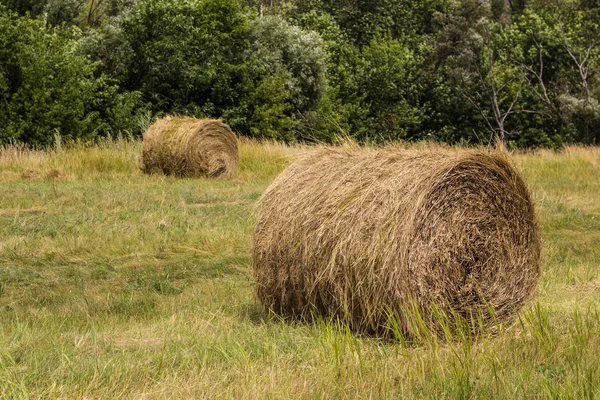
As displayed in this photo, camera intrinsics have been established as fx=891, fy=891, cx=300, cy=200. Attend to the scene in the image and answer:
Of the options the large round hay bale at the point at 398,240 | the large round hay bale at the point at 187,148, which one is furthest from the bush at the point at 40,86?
the large round hay bale at the point at 398,240

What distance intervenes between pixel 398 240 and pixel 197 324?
190 centimetres

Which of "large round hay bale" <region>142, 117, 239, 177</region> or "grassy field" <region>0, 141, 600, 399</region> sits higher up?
"grassy field" <region>0, 141, 600, 399</region>

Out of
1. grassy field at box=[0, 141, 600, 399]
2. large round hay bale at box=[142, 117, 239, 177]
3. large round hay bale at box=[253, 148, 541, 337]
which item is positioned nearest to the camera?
grassy field at box=[0, 141, 600, 399]

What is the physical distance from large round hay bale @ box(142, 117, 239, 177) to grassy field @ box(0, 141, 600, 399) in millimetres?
3874

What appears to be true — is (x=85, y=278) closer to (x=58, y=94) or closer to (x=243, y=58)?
(x=58, y=94)

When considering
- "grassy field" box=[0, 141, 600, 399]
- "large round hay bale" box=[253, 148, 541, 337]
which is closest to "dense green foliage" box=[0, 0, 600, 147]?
"grassy field" box=[0, 141, 600, 399]

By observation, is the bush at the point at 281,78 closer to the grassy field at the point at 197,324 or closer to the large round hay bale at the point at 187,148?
the large round hay bale at the point at 187,148

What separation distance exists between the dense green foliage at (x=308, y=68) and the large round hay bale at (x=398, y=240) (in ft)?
72.6

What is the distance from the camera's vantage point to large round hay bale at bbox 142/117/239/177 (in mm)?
21922

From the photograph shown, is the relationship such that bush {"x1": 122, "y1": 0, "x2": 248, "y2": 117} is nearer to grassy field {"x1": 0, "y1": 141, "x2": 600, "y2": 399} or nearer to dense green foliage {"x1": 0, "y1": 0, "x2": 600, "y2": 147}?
dense green foliage {"x1": 0, "y1": 0, "x2": 600, "y2": 147}

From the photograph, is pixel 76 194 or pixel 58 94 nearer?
pixel 76 194

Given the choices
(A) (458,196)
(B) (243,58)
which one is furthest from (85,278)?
(B) (243,58)

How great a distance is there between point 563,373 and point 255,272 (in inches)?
131

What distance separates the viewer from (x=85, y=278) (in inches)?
407
